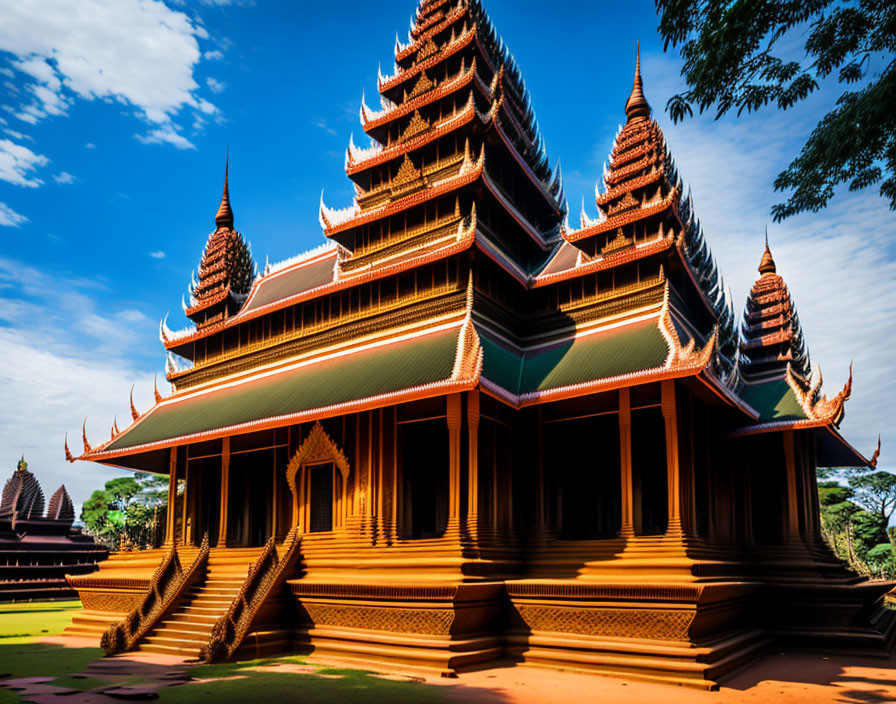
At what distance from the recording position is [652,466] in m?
17.2

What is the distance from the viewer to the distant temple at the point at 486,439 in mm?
12125

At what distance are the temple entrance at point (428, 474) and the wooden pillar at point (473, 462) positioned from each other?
112 inches

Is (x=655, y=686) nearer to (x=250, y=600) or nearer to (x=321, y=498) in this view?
(x=250, y=600)

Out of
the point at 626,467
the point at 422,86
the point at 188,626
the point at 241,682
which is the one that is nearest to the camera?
the point at 241,682

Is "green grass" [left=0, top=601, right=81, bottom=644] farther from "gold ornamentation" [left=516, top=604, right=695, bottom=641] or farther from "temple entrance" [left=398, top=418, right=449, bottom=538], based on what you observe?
"gold ornamentation" [left=516, top=604, right=695, bottom=641]

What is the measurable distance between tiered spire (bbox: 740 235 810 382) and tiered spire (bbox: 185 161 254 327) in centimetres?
1609

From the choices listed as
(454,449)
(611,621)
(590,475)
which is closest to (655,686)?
(611,621)

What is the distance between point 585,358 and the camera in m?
15.0

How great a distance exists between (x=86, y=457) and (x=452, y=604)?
13513 millimetres

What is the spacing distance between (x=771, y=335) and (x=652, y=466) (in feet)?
20.4

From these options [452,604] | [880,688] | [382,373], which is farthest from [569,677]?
[382,373]

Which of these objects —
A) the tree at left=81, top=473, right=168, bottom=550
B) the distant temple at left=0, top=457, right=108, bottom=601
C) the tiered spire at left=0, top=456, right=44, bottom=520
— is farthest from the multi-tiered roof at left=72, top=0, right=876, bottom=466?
the tree at left=81, top=473, right=168, bottom=550

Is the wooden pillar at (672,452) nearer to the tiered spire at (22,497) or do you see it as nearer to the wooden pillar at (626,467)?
the wooden pillar at (626,467)

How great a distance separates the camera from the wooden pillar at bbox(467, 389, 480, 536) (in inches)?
520
